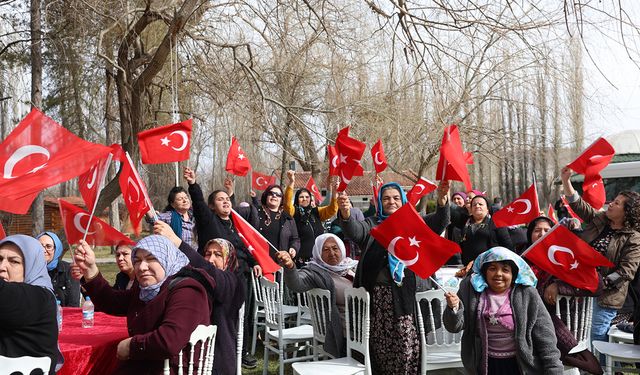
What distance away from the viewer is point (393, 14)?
203 inches

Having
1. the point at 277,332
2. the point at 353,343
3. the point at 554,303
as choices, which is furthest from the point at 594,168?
the point at 277,332

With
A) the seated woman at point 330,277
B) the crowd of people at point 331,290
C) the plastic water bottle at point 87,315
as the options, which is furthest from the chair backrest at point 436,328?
the plastic water bottle at point 87,315

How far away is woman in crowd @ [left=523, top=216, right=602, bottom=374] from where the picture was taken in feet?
13.6

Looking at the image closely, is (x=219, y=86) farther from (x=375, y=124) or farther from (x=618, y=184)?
(x=618, y=184)

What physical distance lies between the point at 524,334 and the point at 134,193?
10.5ft

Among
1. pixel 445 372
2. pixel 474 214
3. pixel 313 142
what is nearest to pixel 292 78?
pixel 313 142

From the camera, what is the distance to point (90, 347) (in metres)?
3.63

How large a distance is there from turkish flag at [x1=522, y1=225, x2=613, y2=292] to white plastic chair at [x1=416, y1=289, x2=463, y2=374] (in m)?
0.75

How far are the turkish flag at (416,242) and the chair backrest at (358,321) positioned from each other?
38cm

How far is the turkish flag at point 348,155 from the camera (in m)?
6.65

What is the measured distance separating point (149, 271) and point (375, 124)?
7744mm

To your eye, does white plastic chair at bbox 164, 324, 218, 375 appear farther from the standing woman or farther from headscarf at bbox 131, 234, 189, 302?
the standing woman

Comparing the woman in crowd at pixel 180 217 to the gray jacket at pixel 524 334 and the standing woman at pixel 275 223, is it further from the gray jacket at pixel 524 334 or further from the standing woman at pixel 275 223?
the gray jacket at pixel 524 334

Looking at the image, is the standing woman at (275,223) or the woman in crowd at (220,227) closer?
the woman in crowd at (220,227)
